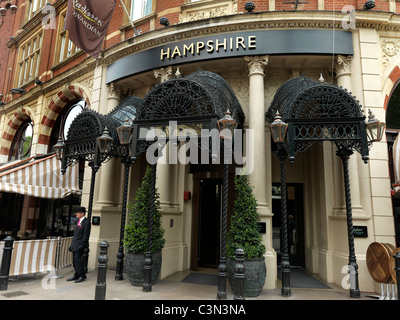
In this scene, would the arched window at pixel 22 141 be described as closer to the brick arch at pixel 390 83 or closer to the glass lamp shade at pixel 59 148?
the glass lamp shade at pixel 59 148

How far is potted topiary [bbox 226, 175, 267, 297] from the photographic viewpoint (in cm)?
614

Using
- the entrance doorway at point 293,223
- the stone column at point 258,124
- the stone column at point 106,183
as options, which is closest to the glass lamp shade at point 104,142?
the stone column at point 106,183

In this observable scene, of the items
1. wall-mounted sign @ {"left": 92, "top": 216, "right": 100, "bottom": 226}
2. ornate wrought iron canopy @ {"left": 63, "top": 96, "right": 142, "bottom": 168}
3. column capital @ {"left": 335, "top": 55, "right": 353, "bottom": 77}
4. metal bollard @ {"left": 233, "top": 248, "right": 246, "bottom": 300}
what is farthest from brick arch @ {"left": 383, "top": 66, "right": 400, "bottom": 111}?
wall-mounted sign @ {"left": 92, "top": 216, "right": 100, "bottom": 226}

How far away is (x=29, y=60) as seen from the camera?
16594 mm

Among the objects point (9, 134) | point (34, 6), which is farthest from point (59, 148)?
point (34, 6)

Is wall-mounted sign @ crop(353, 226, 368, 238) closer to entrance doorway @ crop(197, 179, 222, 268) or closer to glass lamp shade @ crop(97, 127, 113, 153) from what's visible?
entrance doorway @ crop(197, 179, 222, 268)

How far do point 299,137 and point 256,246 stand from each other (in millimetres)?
2694

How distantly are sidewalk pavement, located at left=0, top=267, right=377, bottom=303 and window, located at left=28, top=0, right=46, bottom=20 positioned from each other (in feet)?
51.7

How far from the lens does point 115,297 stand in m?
5.88

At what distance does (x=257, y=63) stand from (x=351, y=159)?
3738 mm

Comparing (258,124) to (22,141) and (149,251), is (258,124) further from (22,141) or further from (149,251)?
(22,141)

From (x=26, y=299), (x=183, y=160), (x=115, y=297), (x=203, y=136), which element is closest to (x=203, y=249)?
(x=183, y=160)

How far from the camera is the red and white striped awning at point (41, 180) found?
9665mm

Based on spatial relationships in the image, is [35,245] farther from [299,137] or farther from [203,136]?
[299,137]
